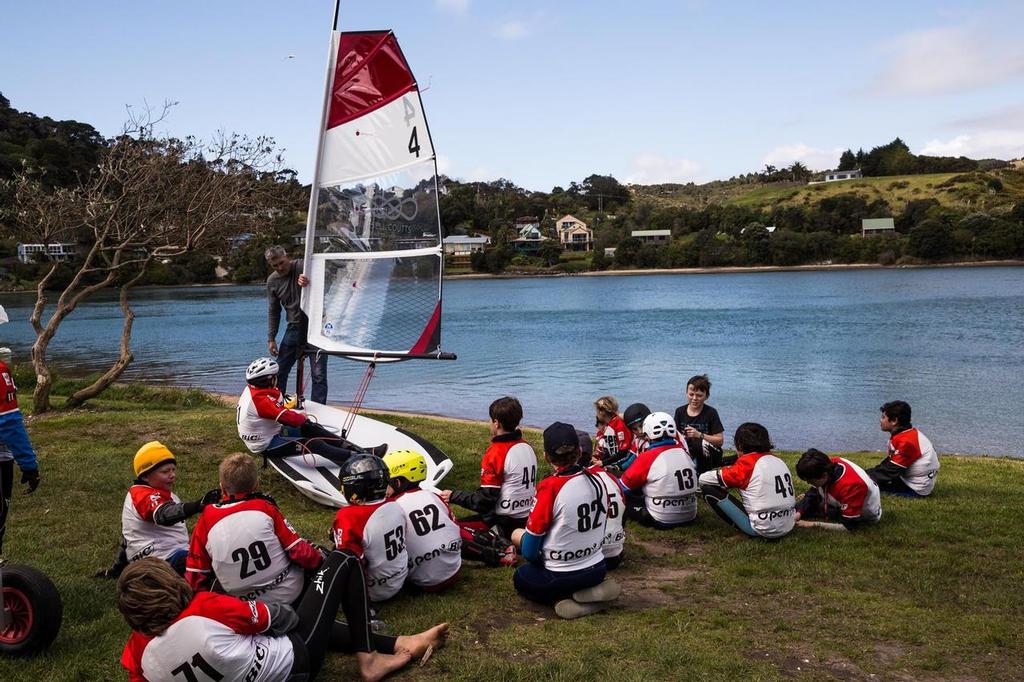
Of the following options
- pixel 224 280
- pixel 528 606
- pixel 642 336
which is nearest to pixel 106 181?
pixel 528 606

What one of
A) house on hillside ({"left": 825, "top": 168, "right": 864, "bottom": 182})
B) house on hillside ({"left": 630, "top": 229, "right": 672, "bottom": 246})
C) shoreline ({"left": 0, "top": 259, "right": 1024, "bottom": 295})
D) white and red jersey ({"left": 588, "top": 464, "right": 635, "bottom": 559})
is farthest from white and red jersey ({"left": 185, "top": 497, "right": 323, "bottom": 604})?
house on hillside ({"left": 825, "top": 168, "right": 864, "bottom": 182})

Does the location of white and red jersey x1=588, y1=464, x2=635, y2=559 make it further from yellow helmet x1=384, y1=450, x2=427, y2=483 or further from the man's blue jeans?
the man's blue jeans

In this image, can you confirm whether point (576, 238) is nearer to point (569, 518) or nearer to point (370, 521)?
point (569, 518)

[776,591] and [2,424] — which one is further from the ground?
[2,424]

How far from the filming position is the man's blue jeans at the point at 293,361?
11641 mm

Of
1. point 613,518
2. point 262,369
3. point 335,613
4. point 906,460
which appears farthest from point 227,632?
point 906,460

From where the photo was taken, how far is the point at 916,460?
9.20 meters

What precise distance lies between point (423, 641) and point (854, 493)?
4600 mm

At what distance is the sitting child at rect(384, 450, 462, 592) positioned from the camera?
6203 millimetres

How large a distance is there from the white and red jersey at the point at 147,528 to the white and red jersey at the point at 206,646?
215 cm

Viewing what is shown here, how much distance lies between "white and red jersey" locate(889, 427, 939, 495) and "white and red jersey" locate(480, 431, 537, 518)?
14.7 ft

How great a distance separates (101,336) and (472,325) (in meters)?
23.9

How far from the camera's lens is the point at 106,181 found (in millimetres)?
16516

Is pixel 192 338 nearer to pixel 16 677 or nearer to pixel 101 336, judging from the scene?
pixel 101 336
